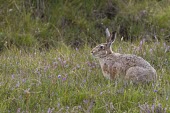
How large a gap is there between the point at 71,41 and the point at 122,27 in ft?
3.84

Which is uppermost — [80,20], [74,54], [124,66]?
[124,66]

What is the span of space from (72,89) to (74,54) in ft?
6.49

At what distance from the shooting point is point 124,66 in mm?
6410

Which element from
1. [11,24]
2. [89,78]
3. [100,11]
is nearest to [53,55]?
[89,78]

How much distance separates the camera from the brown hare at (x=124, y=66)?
241 inches

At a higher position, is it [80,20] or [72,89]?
[72,89]

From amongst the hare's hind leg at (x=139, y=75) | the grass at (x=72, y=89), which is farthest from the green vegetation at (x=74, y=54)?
the hare's hind leg at (x=139, y=75)

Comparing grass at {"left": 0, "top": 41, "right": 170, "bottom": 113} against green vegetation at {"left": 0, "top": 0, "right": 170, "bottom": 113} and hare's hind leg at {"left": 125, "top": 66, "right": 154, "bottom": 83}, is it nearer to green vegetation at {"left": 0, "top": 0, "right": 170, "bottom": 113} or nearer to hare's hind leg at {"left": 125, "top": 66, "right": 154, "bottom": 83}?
green vegetation at {"left": 0, "top": 0, "right": 170, "bottom": 113}

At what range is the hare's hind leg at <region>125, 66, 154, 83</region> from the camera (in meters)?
6.09

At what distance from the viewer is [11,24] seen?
981 centimetres

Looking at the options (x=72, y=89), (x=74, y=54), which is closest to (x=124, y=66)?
(x=72, y=89)

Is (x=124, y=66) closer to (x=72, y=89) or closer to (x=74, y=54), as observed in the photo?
(x=72, y=89)

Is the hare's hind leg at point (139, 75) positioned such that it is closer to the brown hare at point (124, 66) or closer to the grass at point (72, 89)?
the brown hare at point (124, 66)

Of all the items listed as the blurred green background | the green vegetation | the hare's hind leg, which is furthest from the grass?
the blurred green background
